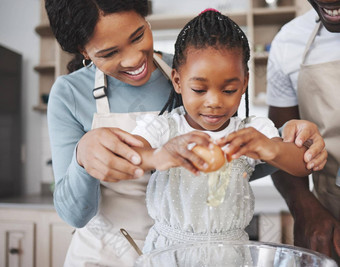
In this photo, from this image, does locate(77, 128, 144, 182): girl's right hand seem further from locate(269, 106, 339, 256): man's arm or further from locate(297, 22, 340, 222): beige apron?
locate(297, 22, 340, 222): beige apron

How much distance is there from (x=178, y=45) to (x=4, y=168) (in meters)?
2.33

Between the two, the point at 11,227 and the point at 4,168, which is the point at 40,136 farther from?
the point at 11,227

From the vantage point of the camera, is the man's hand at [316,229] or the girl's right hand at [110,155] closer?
the girl's right hand at [110,155]

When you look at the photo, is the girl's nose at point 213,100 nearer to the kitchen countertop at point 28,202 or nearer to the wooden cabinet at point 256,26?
the wooden cabinet at point 256,26

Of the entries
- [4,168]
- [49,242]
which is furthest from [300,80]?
[4,168]

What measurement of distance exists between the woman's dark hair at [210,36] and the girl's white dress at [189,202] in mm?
168

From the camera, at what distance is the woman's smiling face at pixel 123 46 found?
853mm

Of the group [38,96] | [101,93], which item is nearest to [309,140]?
[101,93]

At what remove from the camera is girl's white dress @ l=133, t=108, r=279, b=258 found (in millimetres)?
857

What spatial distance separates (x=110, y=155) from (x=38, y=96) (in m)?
2.66

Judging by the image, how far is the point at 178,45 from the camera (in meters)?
0.92

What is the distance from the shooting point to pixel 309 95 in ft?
3.95

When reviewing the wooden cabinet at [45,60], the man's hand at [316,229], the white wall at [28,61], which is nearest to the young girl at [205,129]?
the man's hand at [316,229]

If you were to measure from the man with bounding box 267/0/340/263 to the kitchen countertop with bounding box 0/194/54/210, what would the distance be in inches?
69.3
